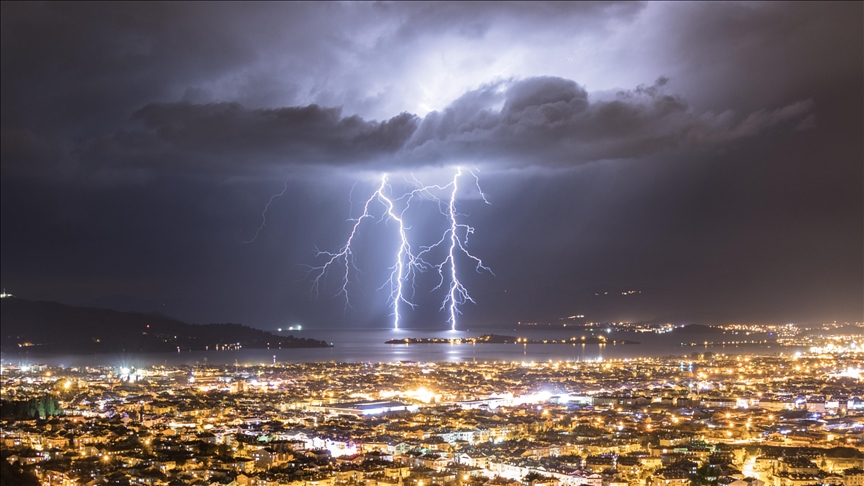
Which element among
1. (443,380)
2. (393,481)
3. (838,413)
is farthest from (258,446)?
(443,380)

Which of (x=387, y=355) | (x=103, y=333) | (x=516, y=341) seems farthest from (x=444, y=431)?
(x=516, y=341)

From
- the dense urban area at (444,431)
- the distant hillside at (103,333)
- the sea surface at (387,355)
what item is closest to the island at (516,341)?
the sea surface at (387,355)

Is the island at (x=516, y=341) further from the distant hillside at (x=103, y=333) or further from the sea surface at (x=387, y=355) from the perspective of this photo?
the distant hillside at (x=103, y=333)

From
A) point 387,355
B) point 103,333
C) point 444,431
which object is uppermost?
point 103,333

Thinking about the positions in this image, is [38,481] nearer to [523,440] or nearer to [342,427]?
[342,427]

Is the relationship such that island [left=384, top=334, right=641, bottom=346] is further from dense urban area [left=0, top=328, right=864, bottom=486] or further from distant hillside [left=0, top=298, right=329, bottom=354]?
dense urban area [left=0, top=328, right=864, bottom=486]

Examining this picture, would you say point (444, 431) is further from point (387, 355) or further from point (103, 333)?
point (103, 333)

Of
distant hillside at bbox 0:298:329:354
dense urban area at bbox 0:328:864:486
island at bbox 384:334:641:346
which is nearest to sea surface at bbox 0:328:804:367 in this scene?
island at bbox 384:334:641:346
